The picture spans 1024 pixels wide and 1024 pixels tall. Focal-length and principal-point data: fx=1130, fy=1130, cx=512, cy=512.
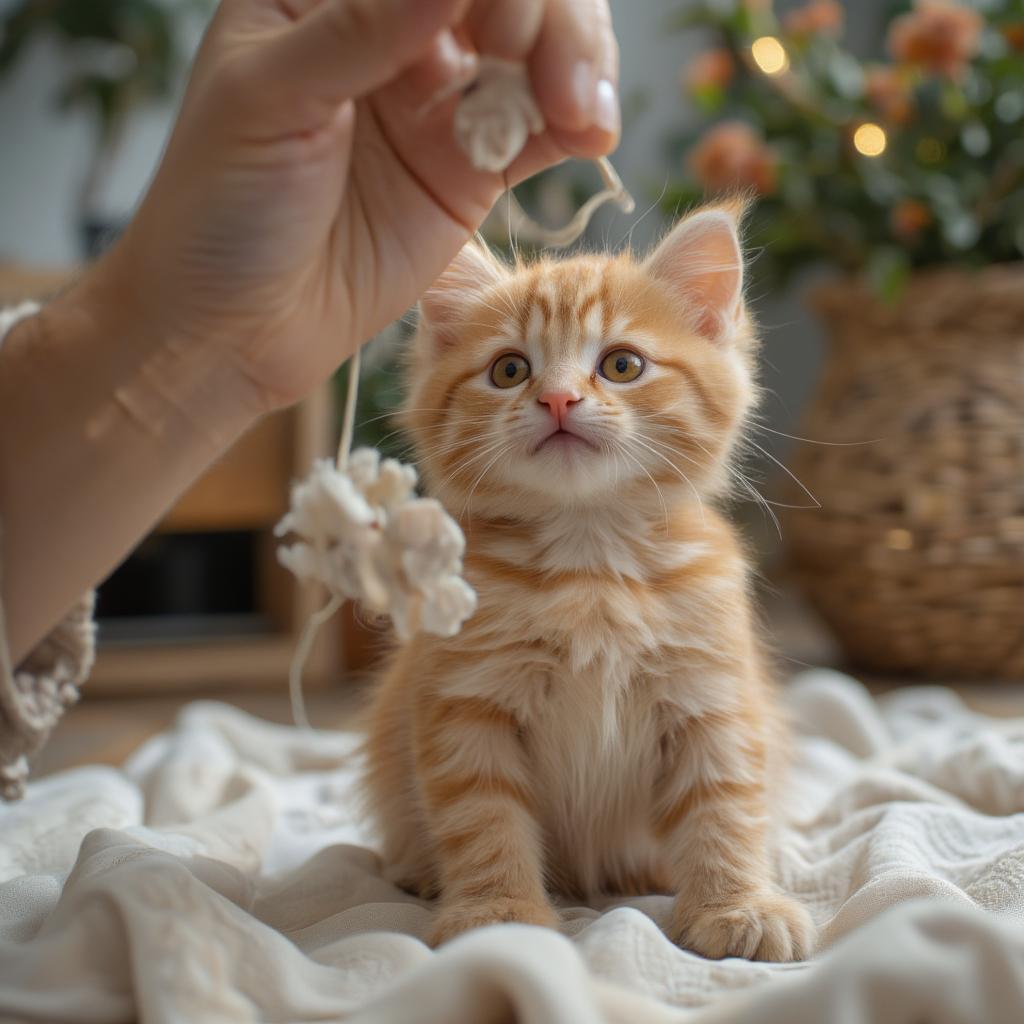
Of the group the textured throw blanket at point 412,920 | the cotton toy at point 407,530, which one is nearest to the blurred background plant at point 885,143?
the textured throw blanket at point 412,920

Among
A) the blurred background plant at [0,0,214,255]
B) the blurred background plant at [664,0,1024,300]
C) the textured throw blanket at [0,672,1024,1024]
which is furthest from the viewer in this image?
the blurred background plant at [0,0,214,255]

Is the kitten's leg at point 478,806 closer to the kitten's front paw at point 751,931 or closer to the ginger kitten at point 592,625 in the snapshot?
the ginger kitten at point 592,625

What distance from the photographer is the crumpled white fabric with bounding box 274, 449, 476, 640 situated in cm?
71

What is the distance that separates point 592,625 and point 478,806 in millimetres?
171

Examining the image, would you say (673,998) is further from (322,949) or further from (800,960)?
(322,949)

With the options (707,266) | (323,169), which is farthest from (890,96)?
(323,169)

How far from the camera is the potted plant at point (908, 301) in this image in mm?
2189

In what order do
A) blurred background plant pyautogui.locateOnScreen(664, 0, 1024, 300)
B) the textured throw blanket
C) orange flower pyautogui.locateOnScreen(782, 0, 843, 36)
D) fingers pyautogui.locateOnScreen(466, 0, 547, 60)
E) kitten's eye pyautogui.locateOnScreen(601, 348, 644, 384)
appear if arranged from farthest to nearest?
orange flower pyautogui.locateOnScreen(782, 0, 843, 36), blurred background plant pyautogui.locateOnScreen(664, 0, 1024, 300), kitten's eye pyautogui.locateOnScreen(601, 348, 644, 384), fingers pyautogui.locateOnScreen(466, 0, 547, 60), the textured throw blanket

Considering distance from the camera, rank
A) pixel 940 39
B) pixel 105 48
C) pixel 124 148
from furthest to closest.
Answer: pixel 124 148 → pixel 105 48 → pixel 940 39

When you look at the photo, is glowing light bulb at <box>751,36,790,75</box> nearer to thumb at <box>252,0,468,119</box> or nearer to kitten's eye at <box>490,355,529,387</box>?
kitten's eye at <box>490,355,529,387</box>

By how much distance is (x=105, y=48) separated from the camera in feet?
10.2

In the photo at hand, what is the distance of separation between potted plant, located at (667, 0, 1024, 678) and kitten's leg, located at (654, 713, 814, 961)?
1.34m

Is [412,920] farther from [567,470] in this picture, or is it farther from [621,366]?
[621,366]

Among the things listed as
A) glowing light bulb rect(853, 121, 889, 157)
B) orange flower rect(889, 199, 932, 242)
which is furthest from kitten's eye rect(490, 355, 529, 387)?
glowing light bulb rect(853, 121, 889, 157)
